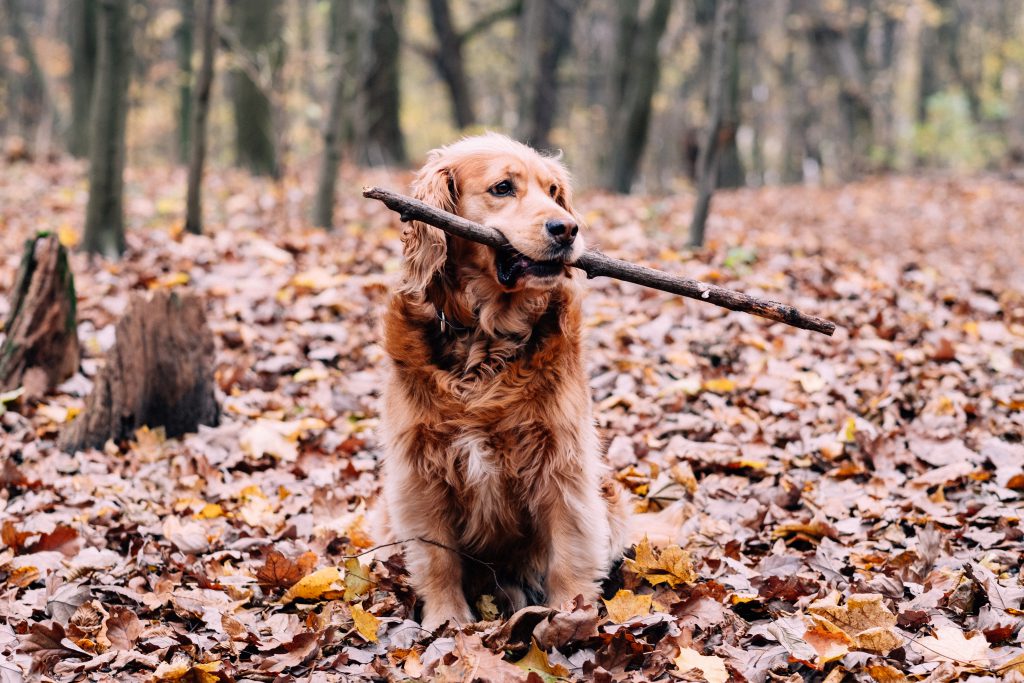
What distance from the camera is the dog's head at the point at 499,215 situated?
339 cm

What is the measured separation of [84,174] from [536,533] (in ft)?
39.1

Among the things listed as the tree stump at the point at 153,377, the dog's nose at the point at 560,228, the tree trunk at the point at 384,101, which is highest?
the tree trunk at the point at 384,101

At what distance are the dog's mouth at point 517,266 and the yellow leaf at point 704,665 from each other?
4.70ft

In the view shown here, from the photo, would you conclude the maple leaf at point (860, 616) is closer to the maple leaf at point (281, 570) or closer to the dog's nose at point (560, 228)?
the dog's nose at point (560, 228)

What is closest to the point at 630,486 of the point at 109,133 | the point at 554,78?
the point at 109,133

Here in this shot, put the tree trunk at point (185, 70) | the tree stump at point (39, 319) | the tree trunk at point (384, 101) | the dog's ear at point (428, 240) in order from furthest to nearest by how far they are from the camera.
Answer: the tree trunk at point (185, 70), the tree trunk at point (384, 101), the tree stump at point (39, 319), the dog's ear at point (428, 240)

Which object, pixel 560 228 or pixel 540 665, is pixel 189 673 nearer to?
pixel 540 665

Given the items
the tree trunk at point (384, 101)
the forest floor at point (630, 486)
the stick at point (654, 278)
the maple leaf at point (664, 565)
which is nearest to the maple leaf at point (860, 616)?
the forest floor at point (630, 486)

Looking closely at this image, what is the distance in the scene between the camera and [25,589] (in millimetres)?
3625

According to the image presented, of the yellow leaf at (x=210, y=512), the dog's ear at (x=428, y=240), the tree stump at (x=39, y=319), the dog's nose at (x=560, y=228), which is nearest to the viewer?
the dog's nose at (x=560, y=228)

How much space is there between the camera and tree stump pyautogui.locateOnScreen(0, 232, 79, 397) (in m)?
5.49

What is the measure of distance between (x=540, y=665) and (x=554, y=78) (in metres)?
16.4

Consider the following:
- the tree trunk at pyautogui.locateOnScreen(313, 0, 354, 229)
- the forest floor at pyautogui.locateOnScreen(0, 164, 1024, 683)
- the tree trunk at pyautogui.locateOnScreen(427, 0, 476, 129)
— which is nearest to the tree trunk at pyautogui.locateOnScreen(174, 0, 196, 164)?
the tree trunk at pyautogui.locateOnScreen(427, 0, 476, 129)

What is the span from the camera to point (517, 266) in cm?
346
